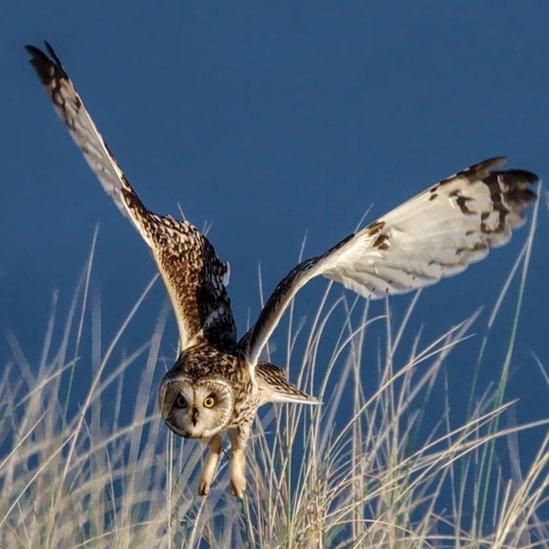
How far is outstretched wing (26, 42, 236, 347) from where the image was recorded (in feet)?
10.0

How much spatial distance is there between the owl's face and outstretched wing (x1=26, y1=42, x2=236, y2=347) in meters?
0.21

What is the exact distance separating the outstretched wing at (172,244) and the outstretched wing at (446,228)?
0.50 ft

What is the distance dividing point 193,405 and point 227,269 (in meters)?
0.66

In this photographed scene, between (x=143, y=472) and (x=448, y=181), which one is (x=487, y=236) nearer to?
(x=448, y=181)

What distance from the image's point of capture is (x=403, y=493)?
10.1ft

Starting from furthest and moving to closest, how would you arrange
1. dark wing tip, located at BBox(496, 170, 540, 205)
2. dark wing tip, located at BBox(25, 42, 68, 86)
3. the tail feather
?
dark wing tip, located at BBox(25, 42, 68, 86), dark wing tip, located at BBox(496, 170, 540, 205), the tail feather

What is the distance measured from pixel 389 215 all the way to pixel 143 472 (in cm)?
89

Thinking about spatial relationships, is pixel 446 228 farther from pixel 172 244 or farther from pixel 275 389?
pixel 172 244

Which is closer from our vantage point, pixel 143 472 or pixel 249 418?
pixel 249 418

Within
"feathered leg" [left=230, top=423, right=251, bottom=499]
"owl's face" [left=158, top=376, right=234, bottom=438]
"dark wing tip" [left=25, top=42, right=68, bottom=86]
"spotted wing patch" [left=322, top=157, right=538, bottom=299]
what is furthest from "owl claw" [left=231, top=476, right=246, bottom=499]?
"dark wing tip" [left=25, top=42, right=68, bottom=86]

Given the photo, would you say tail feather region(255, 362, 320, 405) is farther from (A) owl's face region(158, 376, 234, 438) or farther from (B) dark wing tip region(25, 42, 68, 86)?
(B) dark wing tip region(25, 42, 68, 86)

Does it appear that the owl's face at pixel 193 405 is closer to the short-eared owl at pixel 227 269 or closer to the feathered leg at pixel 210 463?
the short-eared owl at pixel 227 269

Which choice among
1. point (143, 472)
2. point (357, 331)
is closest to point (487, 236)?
point (357, 331)

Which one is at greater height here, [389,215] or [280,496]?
[389,215]
